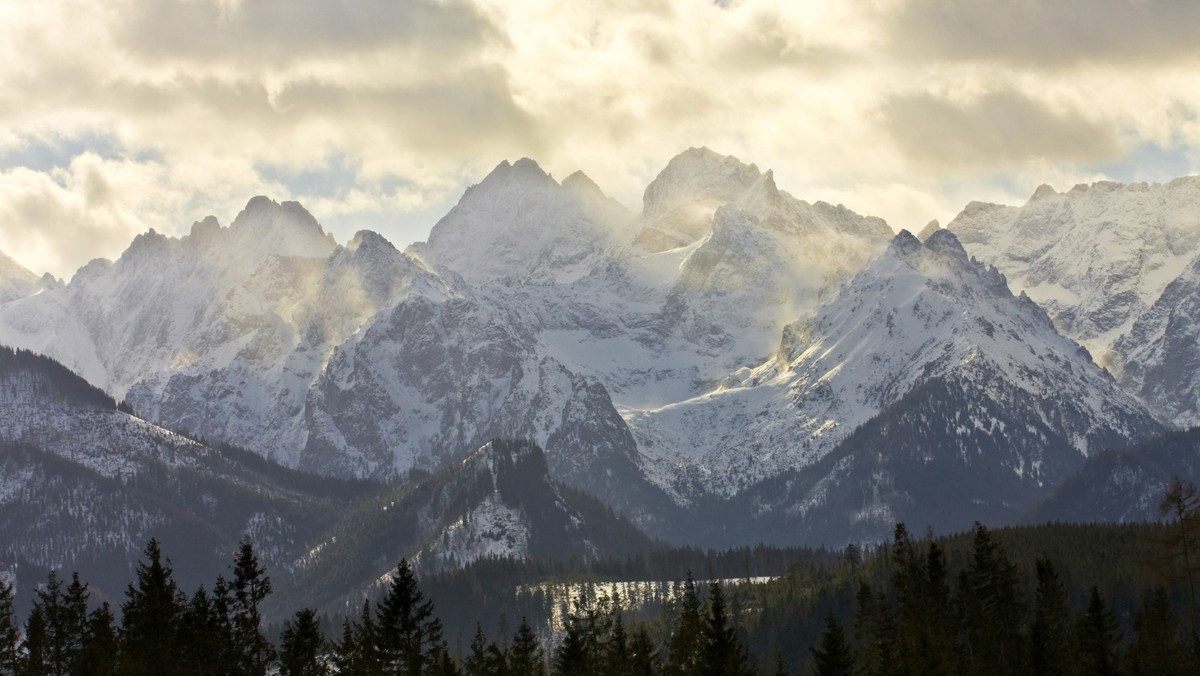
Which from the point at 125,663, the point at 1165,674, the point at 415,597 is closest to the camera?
the point at 125,663

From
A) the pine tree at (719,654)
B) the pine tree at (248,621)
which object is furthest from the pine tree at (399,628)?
the pine tree at (719,654)

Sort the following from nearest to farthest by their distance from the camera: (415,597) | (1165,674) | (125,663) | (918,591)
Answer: (125,663) < (415,597) < (1165,674) < (918,591)

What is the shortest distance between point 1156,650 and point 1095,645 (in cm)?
1220

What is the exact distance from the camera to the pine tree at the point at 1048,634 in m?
145

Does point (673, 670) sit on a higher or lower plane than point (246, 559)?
lower

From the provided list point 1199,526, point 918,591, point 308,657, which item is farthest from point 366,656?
point 1199,526

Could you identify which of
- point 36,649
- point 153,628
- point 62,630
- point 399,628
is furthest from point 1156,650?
point 36,649

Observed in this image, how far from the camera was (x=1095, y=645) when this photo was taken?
144 metres

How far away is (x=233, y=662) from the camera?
139000 millimetres

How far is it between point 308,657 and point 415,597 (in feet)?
29.5

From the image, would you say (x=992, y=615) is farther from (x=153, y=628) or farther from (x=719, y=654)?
(x=153, y=628)

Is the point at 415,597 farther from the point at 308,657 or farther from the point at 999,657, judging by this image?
the point at 999,657

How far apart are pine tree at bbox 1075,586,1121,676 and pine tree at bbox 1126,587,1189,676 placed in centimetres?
229

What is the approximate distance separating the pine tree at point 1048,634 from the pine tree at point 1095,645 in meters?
1.58
